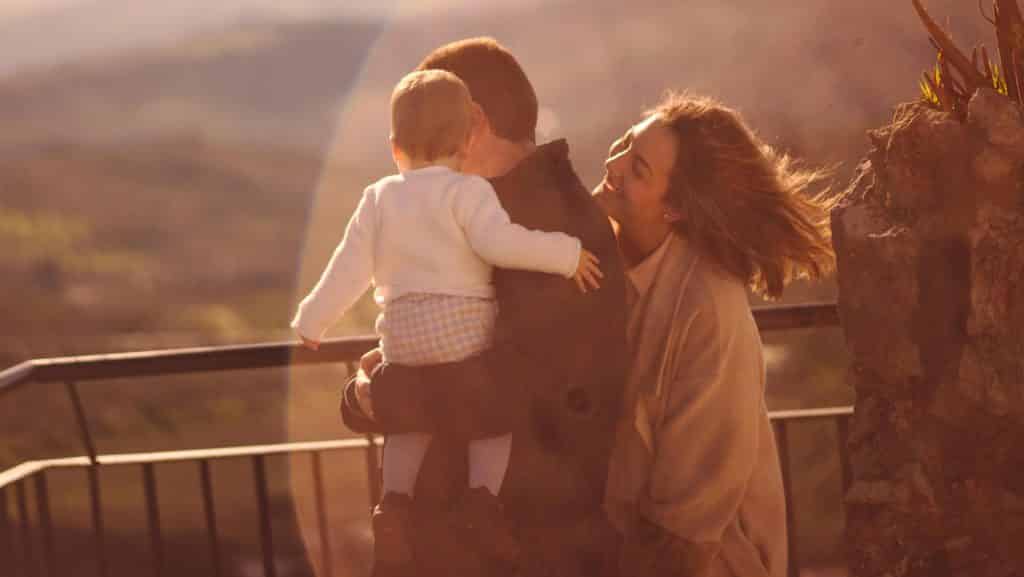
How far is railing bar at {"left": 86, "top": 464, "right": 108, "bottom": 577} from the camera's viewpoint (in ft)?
16.0

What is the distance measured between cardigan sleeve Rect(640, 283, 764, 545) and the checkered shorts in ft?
1.63

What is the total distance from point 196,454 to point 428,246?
2079mm

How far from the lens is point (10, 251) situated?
3216 cm

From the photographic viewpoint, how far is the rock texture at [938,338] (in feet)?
10.5

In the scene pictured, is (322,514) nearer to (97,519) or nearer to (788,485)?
(97,519)

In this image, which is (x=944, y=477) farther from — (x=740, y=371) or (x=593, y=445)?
(x=593, y=445)

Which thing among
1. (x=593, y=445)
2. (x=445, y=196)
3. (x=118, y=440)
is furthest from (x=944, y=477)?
(x=118, y=440)

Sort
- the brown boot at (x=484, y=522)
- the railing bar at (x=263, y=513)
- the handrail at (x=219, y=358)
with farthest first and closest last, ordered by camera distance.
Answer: the railing bar at (x=263, y=513)
the handrail at (x=219, y=358)
the brown boot at (x=484, y=522)

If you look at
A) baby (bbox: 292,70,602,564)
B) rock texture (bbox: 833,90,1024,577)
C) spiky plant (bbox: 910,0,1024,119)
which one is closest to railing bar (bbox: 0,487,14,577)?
baby (bbox: 292,70,602,564)

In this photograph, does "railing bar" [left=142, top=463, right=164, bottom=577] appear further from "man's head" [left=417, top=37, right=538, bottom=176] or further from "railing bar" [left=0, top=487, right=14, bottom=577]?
"man's head" [left=417, top=37, right=538, bottom=176]

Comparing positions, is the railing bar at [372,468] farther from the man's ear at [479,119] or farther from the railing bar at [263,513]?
the man's ear at [479,119]

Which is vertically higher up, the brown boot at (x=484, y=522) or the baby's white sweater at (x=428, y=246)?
the baby's white sweater at (x=428, y=246)

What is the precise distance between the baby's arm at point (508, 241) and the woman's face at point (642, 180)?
15.3 inches

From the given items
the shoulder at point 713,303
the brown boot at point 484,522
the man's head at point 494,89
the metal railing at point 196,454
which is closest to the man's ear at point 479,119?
the man's head at point 494,89
